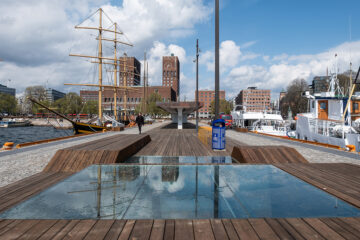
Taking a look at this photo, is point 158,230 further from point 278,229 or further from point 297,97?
point 297,97

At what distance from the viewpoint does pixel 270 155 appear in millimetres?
8062

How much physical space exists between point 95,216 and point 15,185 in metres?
3.15

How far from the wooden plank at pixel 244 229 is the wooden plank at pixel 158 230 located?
2.99 feet

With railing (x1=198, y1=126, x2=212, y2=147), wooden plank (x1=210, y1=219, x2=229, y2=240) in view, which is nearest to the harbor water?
railing (x1=198, y1=126, x2=212, y2=147)

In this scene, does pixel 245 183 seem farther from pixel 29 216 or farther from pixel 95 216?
pixel 29 216

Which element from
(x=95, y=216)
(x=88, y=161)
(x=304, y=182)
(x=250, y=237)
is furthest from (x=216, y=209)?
(x=88, y=161)

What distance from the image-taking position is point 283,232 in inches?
112

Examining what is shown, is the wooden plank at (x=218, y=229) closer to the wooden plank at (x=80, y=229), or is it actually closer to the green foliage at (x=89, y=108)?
the wooden plank at (x=80, y=229)

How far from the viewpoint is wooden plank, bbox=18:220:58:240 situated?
277cm

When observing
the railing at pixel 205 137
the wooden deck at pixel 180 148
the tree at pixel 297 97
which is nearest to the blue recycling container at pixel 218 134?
the wooden deck at pixel 180 148

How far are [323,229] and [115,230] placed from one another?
8.40 feet

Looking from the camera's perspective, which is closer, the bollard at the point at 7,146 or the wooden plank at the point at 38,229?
the wooden plank at the point at 38,229

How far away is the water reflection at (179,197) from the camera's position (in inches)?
140

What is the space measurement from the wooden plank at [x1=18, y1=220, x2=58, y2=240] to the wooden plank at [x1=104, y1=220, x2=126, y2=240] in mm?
809
